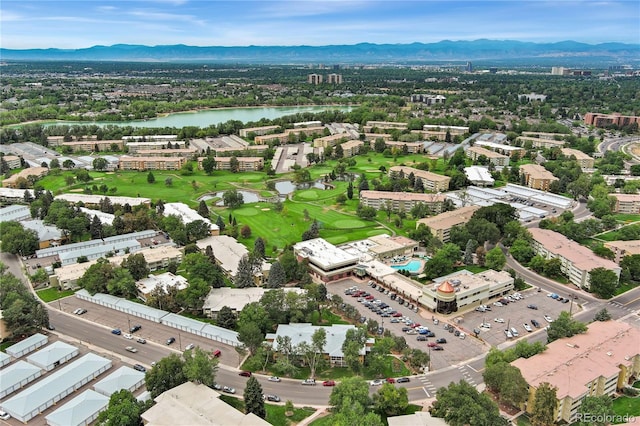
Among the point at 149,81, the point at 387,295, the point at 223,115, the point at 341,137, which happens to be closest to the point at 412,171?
the point at 341,137

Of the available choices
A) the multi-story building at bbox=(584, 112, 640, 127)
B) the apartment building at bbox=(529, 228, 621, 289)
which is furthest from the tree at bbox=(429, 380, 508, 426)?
the multi-story building at bbox=(584, 112, 640, 127)

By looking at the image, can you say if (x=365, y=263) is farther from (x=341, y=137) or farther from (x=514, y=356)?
(x=341, y=137)

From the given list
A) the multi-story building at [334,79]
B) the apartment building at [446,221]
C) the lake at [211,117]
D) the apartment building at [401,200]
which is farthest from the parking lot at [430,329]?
the multi-story building at [334,79]

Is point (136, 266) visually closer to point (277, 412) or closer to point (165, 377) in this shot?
point (165, 377)

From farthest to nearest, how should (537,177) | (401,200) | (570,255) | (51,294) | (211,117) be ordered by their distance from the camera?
(211,117), (537,177), (401,200), (570,255), (51,294)

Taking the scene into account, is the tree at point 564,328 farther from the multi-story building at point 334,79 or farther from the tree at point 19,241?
the multi-story building at point 334,79

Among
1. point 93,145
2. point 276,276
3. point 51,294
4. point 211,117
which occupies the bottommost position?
point 51,294

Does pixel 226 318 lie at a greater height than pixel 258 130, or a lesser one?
lesser

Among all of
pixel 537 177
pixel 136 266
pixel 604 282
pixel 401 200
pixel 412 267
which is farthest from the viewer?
pixel 537 177

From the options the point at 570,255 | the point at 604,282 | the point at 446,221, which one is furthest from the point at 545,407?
the point at 446,221
